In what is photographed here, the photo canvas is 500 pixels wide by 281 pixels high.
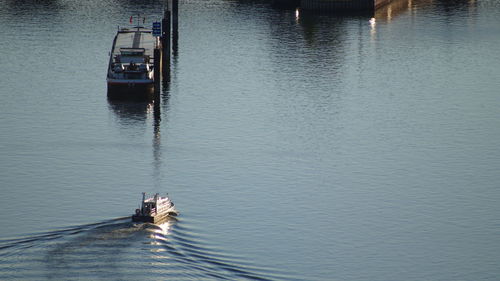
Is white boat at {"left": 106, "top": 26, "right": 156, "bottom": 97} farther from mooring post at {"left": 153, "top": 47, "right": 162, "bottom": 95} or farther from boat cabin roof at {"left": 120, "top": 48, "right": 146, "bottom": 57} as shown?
mooring post at {"left": 153, "top": 47, "right": 162, "bottom": 95}

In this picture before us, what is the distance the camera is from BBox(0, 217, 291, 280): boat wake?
1937 inches

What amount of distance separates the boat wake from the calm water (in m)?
0.11

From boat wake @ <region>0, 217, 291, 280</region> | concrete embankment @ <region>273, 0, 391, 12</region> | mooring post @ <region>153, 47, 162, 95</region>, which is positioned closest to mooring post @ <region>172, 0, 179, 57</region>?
mooring post @ <region>153, 47, 162, 95</region>

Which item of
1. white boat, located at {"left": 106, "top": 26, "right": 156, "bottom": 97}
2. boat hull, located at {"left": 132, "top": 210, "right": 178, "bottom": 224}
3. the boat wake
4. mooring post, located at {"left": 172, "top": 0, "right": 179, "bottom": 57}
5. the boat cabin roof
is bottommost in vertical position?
the boat wake

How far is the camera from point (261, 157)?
231ft

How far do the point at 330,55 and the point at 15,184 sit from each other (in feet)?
154

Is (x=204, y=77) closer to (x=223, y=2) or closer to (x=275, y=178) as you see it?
(x=275, y=178)

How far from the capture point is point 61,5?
5207 inches

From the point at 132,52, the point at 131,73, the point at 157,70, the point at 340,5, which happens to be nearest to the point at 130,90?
the point at 131,73

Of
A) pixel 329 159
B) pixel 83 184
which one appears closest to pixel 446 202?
pixel 329 159

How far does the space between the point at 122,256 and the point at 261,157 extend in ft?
69.7

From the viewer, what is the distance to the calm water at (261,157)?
53469mm

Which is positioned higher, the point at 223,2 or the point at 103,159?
the point at 223,2

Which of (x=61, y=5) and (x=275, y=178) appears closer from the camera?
(x=275, y=178)
